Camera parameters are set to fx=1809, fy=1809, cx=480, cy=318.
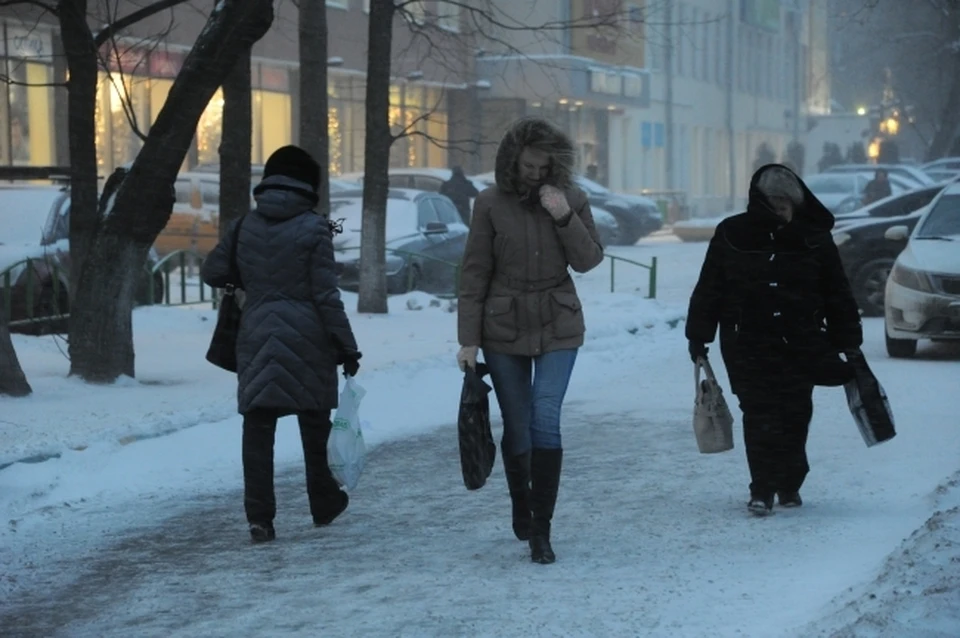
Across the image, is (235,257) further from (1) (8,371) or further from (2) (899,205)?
(2) (899,205)

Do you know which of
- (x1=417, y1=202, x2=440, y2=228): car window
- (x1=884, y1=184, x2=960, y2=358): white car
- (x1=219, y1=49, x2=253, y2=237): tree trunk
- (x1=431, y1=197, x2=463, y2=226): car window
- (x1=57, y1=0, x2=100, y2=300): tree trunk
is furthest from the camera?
(x1=431, y1=197, x2=463, y2=226): car window

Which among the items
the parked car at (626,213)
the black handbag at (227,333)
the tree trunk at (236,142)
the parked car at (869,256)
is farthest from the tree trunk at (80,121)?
the parked car at (626,213)

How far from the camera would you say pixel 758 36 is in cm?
7644

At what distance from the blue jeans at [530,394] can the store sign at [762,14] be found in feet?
215

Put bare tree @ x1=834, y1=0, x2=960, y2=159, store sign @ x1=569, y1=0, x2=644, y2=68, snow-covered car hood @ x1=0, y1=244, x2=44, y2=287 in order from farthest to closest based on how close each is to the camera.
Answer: store sign @ x1=569, y1=0, x2=644, y2=68 → bare tree @ x1=834, y1=0, x2=960, y2=159 → snow-covered car hood @ x1=0, y1=244, x2=44, y2=287

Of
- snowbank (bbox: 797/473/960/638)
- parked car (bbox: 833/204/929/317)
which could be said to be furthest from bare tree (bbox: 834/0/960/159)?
snowbank (bbox: 797/473/960/638)

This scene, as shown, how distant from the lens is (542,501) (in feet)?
23.1

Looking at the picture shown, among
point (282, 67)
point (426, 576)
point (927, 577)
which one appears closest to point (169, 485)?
point (426, 576)

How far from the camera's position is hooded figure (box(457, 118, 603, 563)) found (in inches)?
274

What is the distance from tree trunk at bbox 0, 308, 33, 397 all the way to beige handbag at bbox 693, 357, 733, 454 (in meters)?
5.23

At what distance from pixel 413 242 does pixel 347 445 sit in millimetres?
16793

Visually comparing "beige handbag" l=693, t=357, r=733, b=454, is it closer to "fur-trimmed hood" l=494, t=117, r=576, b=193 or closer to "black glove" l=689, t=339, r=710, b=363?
"black glove" l=689, t=339, r=710, b=363

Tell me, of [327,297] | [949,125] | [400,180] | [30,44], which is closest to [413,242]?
[400,180]

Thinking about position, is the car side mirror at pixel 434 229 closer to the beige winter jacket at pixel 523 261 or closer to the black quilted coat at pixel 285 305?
the black quilted coat at pixel 285 305
